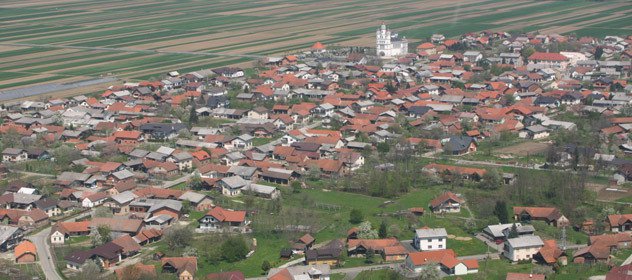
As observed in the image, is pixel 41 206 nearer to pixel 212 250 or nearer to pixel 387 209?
pixel 212 250

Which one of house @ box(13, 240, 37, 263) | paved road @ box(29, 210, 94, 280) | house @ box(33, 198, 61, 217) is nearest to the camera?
paved road @ box(29, 210, 94, 280)

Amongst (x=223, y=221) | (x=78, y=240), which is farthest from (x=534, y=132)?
(x=78, y=240)

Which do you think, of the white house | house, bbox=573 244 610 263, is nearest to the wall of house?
house, bbox=573 244 610 263

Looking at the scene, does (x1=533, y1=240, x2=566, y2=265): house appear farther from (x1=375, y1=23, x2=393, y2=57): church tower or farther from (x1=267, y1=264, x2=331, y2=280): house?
(x1=375, y1=23, x2=393, y2=57): church tower

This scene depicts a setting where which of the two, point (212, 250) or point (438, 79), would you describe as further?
point (438, 79)

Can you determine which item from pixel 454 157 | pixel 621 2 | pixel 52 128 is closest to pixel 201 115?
pixel 52 128
